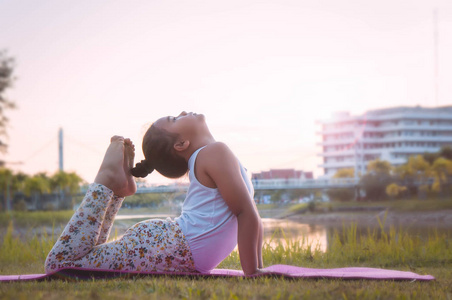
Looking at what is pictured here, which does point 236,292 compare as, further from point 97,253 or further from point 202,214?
point 97,253

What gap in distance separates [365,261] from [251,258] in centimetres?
252

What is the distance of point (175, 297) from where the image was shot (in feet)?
4.73

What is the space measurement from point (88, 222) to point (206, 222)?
1.54 ft

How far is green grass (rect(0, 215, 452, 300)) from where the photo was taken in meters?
1.43

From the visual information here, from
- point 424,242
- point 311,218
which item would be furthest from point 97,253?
point 311,218

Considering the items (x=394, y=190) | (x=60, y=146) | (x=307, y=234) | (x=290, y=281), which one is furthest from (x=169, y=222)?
(x=60, y=146)

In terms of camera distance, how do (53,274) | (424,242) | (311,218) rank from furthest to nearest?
(311,218)
(424,242)
(53,274)

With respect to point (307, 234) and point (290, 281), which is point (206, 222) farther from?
point (307, 234)

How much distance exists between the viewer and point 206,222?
80.4 inches

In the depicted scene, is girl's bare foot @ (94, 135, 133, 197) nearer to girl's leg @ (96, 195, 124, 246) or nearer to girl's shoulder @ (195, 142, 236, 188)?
girl's leg @ (96, 195, 124, 246)

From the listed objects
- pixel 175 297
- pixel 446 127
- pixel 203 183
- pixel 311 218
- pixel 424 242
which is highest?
pixel 446 127

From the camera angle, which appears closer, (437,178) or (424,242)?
(424,242)

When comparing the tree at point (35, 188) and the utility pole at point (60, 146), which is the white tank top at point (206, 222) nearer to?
the tree at point (35, 188)

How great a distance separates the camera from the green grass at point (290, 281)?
1.43 metres
